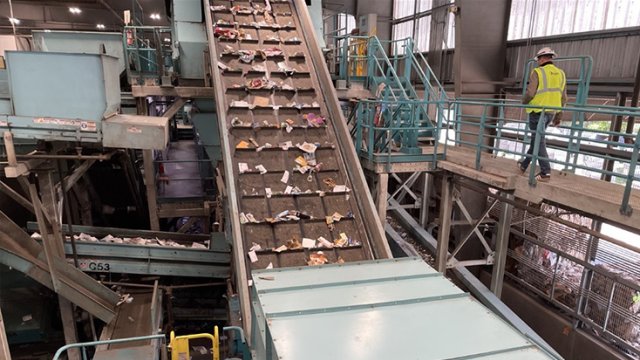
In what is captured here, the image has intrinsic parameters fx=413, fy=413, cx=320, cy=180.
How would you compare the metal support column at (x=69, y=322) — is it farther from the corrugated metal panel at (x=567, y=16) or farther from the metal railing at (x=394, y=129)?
the corrugated metal panel at (x=567, y=16)

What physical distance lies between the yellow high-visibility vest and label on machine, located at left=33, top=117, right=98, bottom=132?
18.5 feet

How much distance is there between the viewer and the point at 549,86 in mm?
4980

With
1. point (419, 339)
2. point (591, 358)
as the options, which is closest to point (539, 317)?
point (591, 358)

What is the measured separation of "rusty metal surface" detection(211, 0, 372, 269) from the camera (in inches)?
201

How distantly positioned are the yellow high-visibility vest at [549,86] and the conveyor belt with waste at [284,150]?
2.42 m

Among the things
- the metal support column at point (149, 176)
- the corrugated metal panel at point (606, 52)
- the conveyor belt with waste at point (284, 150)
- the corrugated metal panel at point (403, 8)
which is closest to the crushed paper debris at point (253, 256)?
the conveyor belt with waste at point (284, 150)

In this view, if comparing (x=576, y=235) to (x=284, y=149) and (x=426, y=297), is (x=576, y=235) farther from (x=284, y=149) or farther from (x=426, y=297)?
(x=426, y=297)

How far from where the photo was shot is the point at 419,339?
2523 mm

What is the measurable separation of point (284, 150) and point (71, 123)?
110 inches

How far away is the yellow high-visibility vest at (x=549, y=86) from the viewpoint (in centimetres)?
498

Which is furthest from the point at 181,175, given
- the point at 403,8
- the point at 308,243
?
the point at 403,8

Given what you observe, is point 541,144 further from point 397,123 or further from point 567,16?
point 567,16

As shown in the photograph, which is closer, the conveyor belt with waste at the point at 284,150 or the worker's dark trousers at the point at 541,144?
the worker's dark trousers at the point at 541,144

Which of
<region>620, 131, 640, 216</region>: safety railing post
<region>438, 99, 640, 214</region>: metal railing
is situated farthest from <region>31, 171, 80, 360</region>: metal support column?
<region>620, 131, 640, 216</region>: safety railing post
